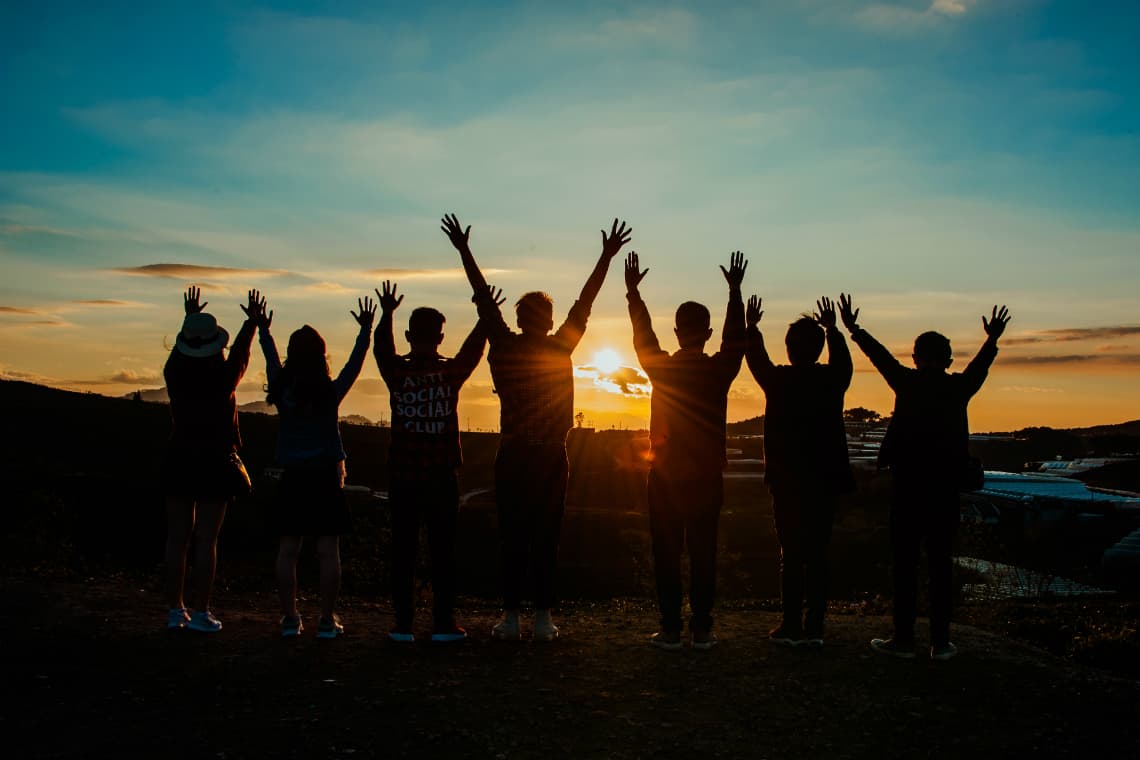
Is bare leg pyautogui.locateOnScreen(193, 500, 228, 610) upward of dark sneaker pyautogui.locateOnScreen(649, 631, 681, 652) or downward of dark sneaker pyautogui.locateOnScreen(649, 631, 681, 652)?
upward

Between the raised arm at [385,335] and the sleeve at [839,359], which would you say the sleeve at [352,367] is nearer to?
the raised arm at [385,335]

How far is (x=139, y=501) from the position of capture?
95.3ft

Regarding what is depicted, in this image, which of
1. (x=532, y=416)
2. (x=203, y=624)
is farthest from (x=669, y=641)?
(x=203, y=624)

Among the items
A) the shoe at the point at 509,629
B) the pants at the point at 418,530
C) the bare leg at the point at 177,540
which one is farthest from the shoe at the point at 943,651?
the bare leg at the point at 177,540

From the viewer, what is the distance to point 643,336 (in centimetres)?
723

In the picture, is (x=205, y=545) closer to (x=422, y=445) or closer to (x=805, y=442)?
(x=422, y=445)

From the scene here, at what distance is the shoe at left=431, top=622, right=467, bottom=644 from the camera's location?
283 inches

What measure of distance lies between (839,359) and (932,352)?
2.16ft

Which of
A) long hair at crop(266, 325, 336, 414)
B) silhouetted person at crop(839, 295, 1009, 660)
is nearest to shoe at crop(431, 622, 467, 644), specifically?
long hair at crop(266, 325, 336, 414)

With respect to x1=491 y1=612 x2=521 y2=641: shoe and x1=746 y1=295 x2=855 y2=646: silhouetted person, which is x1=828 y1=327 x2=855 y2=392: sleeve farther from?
x1=491 y1=612 x2=521 y2=641: shoe

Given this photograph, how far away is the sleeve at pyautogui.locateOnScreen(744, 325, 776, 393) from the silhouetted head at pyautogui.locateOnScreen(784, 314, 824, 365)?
19 cm

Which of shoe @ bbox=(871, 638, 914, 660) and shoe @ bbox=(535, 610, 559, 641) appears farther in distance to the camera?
shoe @ bbox=(535, 610, 559, 641)

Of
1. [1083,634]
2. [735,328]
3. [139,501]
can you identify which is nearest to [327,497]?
[735,328]

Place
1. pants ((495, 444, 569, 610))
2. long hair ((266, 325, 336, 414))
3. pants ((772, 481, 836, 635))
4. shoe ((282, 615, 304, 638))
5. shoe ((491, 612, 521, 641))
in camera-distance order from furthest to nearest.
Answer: shoe ((491, 612, 521, 641)), shoe ((282, 615, 304, 638)), pants ((772, 481, 836, 635)), pants ((495, 444, 569, 610)), long hair ((266, 325, 336, 414))
